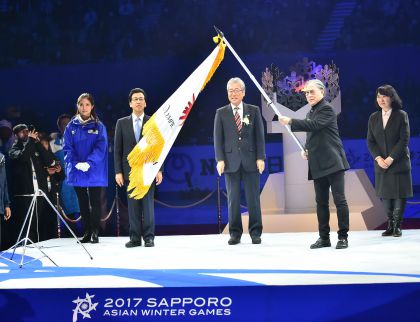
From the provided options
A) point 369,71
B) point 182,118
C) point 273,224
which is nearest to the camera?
point 182,118

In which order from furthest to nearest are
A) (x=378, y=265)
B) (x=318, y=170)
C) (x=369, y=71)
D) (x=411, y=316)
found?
(x=369, y=71) → (x=318, y=170) → (x=378, y=265) → (x=411, y=316)

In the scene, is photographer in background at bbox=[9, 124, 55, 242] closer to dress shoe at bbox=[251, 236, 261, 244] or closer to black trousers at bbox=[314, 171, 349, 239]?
dress shoe at bbox=[251, 236, 261, 244]

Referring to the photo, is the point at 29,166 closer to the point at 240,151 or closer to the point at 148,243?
the point at 148,243

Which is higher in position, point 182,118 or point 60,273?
point 182,118

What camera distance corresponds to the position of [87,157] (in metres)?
6.01

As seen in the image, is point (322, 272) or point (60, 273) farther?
point (60, 273)

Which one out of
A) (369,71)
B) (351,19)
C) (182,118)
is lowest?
(182,118)

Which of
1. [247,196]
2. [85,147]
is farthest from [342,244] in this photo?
[85,147]

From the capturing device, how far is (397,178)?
6.02 metres

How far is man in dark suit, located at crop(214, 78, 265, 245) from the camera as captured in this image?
559 cm

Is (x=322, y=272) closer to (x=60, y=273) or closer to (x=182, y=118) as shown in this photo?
(x=60, y=273)

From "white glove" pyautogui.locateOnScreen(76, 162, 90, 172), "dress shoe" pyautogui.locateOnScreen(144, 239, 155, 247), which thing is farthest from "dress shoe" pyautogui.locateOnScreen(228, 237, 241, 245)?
"white glove" pyautogui.locateOnScreen(76, 162, 90, 172)

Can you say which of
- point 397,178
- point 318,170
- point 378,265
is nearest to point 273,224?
point 397,178

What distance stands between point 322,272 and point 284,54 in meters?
6.96
